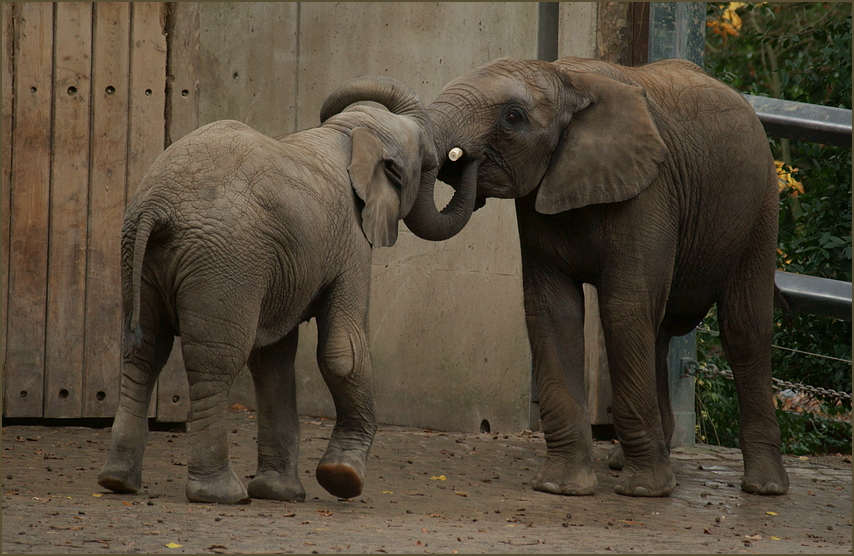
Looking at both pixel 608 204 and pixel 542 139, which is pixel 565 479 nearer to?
pixel 608 204

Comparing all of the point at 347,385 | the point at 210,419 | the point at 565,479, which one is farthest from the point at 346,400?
the point at 565,479

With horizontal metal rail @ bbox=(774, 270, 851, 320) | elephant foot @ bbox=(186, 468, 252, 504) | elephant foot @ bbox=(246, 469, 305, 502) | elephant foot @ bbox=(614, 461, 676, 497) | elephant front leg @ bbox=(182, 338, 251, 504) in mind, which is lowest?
elephant foot @ bbox=(614, 461, 676, 497)

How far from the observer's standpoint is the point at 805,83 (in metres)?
10.9

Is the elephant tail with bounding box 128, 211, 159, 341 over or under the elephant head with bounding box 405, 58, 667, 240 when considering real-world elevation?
under

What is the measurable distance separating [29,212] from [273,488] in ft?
10.9

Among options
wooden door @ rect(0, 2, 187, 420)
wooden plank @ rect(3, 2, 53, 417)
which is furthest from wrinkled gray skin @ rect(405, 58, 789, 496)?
wooden plank @ rect(3, 2, 53, 417)

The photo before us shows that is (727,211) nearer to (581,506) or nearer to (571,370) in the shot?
(571,370)

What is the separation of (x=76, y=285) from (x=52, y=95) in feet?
4.25

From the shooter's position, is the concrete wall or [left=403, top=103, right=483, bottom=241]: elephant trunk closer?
[left=403, top=103, right=483, bottom=241]: elephant trunk

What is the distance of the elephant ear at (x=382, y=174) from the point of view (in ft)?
18.4

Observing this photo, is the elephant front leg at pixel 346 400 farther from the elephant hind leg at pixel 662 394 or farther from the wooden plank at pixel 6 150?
the wooden plank at pixel 6 150

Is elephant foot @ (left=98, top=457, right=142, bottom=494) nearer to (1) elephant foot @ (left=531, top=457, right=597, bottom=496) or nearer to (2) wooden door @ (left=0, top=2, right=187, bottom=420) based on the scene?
(1) elephant foot @ (left=531, top=457, right=597, bottom=496)

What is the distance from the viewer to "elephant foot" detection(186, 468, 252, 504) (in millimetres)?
5113

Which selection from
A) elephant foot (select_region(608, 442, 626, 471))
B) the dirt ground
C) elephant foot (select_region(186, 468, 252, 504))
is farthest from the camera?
elephant foot (select_region(608, 442, 626, 471))
